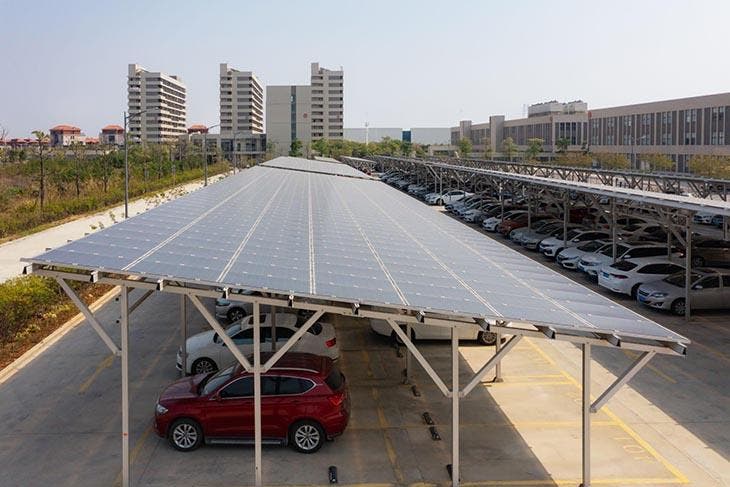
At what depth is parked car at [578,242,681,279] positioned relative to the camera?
25.6 meters

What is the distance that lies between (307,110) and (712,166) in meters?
119

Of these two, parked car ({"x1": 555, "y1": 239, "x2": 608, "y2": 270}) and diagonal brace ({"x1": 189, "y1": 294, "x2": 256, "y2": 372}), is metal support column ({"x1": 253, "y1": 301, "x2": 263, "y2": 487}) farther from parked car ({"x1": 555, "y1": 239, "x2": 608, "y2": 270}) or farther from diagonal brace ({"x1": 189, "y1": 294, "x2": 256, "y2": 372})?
parked car ({"x1": 555, "y1": 239, "x2": 608, "y2": 270})

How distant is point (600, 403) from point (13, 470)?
28.7 feet

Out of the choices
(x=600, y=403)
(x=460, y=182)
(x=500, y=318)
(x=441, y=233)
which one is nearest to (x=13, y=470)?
(x=500, y=318)

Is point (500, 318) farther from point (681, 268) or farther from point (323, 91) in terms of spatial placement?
point (323, 91)

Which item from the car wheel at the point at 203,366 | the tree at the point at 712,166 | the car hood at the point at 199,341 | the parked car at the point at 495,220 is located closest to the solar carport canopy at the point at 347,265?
the car hood at the point at 199,341

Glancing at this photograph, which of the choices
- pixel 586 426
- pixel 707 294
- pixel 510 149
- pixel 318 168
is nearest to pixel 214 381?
pixel 586 426

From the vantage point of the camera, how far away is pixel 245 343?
51.2ft

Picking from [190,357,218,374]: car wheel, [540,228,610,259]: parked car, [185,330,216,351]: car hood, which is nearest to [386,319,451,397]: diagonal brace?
[190,357,218,374]: car wheel

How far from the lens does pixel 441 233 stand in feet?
58.7

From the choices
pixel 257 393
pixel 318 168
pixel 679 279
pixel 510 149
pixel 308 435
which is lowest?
pixel 308 435

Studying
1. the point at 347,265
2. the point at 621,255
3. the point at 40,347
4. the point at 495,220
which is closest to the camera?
the point at 347,265

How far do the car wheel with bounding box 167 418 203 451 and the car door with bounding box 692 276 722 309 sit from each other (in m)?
15.7

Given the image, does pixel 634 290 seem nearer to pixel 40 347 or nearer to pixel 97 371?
pixel 97 371
